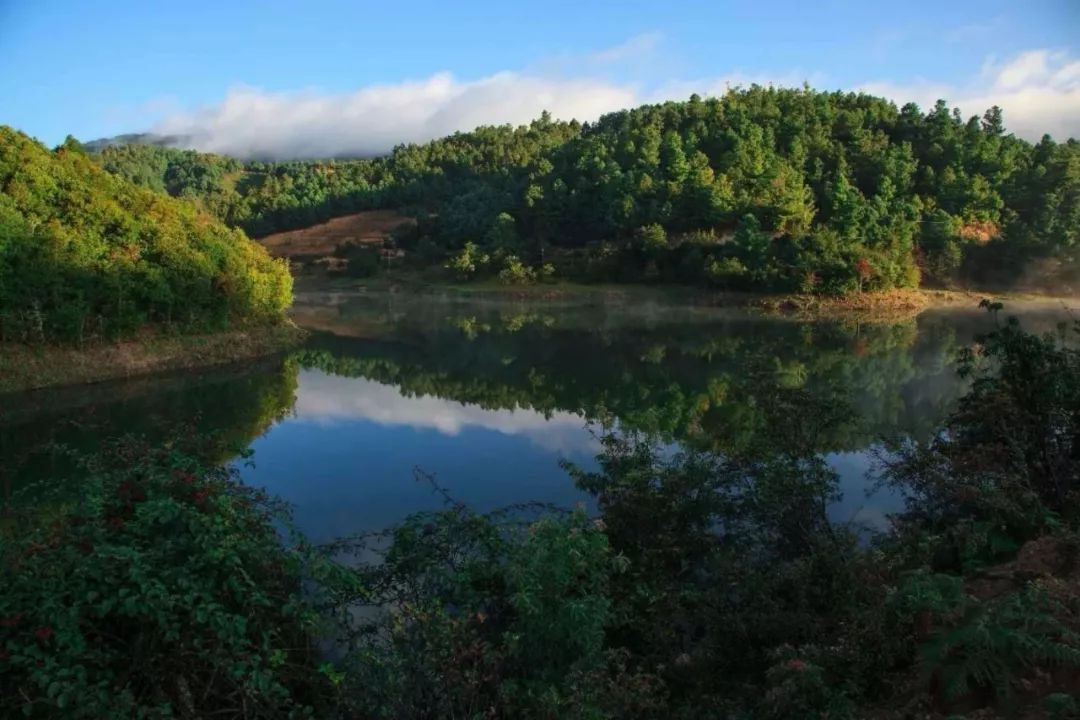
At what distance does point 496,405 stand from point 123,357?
15.5 meters

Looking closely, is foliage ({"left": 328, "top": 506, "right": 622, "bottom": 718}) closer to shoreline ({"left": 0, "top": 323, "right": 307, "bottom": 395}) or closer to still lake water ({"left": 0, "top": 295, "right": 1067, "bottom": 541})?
still lake water ({"left": 0, "top": 295, "right": 1067, "bottom": 541})

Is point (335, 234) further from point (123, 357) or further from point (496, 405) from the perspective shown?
point (496, 405)

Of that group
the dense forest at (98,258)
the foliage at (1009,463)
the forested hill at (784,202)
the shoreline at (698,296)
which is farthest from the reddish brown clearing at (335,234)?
the foliage at (1009,463)

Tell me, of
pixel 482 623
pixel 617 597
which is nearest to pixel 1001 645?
pixel 617 597

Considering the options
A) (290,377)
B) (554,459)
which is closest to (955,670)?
(554,459)

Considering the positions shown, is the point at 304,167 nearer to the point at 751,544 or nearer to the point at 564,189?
A: the point at 564,189

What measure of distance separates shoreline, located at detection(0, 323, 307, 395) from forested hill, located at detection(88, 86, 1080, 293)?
3470 cm

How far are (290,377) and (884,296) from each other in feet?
134

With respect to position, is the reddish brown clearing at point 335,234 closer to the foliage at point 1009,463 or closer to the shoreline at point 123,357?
the shoreline at point 123,357

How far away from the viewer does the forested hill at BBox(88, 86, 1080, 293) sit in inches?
2248

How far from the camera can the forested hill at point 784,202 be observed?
57.1 metres

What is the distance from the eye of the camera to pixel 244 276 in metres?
36.8

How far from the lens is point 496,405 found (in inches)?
1003

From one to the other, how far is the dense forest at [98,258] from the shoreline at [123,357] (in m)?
0.63
